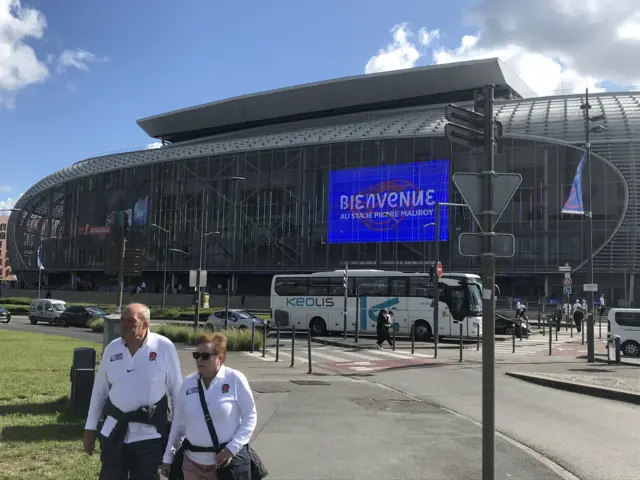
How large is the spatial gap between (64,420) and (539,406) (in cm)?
834

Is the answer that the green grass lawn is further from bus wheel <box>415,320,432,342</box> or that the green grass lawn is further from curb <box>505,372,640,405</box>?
bus wheel <box>415,320,432,342</box>

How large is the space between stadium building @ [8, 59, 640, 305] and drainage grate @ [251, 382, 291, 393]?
1270 inches

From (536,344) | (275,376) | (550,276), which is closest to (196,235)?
(550,276)

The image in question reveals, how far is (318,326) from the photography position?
31406 millimetres

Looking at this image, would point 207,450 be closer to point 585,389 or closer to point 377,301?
point 585,389

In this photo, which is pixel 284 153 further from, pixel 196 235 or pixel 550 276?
pixel 550 276

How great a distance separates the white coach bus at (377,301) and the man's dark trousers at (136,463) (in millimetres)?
23528

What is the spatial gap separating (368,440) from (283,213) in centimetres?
6043

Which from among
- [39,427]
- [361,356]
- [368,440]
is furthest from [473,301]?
[39,427]

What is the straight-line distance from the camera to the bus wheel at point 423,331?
2872 cm

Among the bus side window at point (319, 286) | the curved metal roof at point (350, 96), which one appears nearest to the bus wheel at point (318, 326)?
the bus side window at point (319, 286)

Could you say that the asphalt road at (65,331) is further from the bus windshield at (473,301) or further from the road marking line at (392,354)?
the bus windshield at (473,301)

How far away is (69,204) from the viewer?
86.5 m

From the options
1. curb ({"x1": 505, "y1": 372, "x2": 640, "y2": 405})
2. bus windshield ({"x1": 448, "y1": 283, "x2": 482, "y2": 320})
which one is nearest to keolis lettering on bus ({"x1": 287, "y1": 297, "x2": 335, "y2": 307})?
bus windshield ({"x1": 448, "y1": 283, "x2": 482, "y2": 320})
